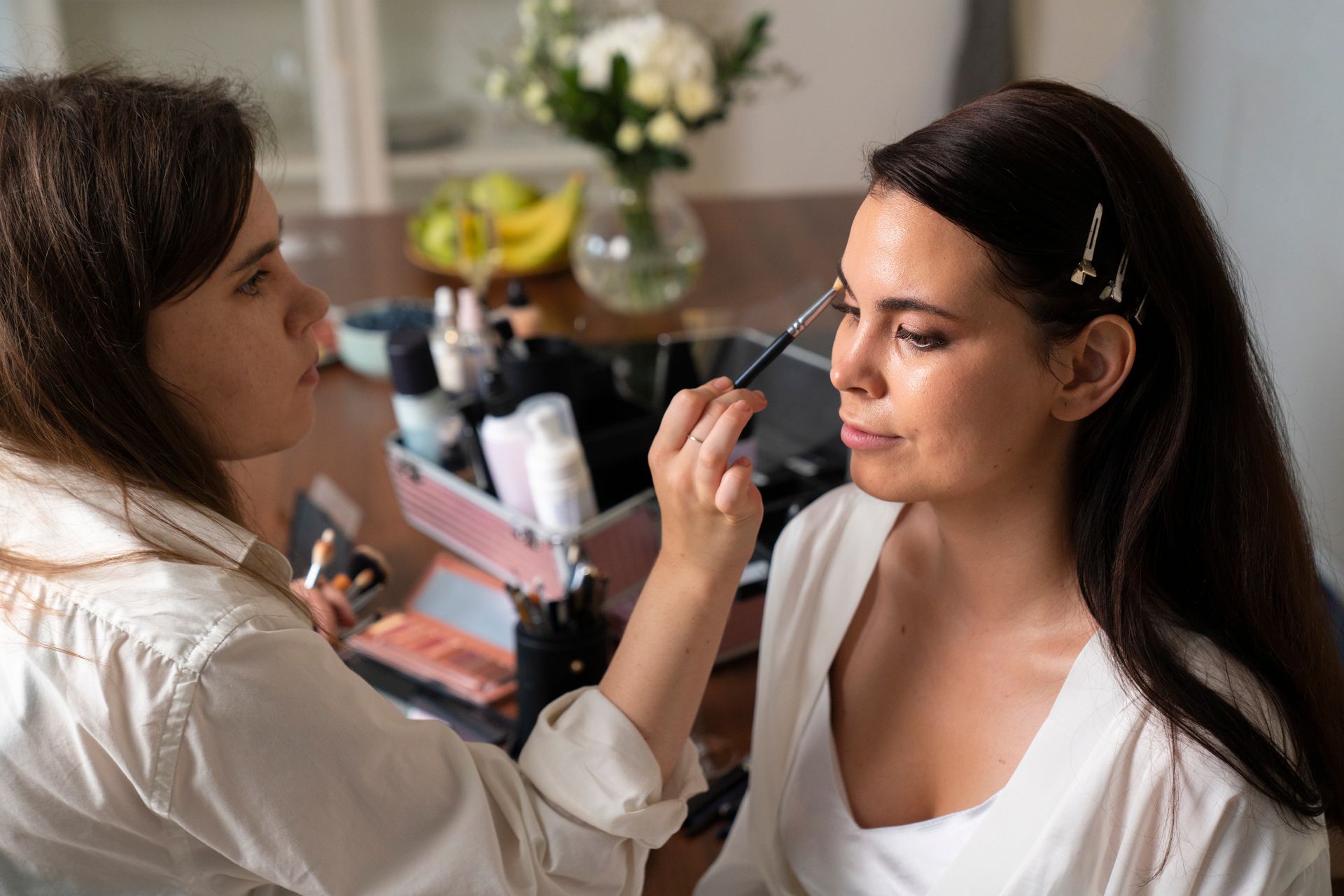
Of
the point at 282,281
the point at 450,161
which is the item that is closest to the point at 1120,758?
the point at 282,281

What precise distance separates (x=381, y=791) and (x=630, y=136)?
1.39 meters

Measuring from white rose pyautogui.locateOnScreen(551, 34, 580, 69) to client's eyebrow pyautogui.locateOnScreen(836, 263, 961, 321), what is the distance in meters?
1.32

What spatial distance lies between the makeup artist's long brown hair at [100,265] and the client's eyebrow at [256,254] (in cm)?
3

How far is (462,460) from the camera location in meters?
1.57

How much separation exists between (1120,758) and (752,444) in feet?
2.11

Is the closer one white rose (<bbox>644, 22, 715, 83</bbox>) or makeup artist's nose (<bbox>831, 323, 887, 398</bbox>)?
makeup artist's nose (<bbox>831, 323, 887, 398</bbox>)

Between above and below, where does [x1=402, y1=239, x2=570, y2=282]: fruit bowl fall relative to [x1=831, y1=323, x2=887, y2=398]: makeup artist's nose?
below

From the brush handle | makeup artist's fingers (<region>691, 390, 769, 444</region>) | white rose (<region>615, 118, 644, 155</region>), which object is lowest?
makeup artist's fingers (<region>691, 390, 769, 444</region>)

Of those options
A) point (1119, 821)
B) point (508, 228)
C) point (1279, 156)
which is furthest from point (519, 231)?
point (1119, 821)

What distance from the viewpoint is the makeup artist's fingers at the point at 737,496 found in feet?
2.91

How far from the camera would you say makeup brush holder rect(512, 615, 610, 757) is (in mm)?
1096

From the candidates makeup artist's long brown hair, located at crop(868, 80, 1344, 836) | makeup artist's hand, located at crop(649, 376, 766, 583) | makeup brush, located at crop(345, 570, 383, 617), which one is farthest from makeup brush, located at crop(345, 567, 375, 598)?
makeup artist's long brown hair, located at crop(868, 80, 1344, 836)

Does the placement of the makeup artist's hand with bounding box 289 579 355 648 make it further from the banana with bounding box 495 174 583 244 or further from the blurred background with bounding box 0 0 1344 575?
the blurred background with bounding box 0 0 1344 575

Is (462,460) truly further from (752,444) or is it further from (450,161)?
(450,161)
